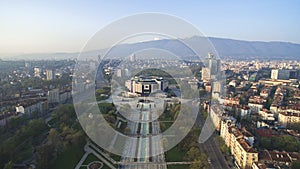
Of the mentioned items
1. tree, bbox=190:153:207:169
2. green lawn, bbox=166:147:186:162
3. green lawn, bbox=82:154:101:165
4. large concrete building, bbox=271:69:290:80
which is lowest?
green lawn, bbox=82:154:101:165

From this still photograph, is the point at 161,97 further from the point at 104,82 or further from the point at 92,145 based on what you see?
the point at 92,145

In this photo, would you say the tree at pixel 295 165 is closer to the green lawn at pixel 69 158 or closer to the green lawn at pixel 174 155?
the green lawn at pixel 174 155

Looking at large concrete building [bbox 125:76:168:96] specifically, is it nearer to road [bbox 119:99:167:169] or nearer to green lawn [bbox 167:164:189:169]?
road [bbox 119:99:167:169]

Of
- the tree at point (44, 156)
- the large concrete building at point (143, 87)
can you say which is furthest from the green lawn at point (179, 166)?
the large concrete building at point (143, 87)

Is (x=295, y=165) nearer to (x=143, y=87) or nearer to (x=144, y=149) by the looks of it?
(x=144, y=149)

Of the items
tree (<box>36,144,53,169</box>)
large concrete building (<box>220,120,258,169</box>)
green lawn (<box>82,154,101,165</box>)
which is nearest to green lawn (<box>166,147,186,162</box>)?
large concrete building (<box>220,120,258,169</box>)
